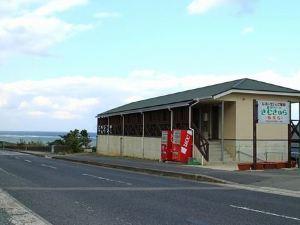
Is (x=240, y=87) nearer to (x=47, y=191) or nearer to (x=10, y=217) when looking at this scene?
(x=47, y=191)

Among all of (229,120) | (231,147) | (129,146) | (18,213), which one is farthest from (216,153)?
(18,213)

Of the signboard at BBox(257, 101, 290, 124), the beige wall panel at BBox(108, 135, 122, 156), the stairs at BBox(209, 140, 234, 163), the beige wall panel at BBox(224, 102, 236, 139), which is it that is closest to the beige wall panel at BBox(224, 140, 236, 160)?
the stairs at BBox(209, 140, 234, 163)

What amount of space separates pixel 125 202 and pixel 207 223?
352 cm

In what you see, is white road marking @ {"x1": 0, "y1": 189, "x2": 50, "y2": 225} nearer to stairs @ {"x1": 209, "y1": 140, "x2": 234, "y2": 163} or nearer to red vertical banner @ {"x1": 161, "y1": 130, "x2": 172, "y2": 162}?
stairs @ {"x1": 209, "y1": 140, "x2": 234, "y2": 163}

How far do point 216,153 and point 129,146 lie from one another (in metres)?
13.3

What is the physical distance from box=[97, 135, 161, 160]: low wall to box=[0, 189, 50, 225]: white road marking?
2434 centimetres

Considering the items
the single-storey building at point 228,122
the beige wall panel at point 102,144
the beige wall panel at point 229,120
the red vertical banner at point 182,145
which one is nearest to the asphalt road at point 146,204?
the red vertical banner at point 182,145

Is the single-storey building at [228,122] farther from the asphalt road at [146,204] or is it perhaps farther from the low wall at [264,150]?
the asphalt road at [146,204]

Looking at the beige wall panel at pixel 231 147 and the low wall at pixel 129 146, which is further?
the low wall at pixel 129 146

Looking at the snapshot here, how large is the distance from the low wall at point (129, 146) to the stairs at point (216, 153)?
16.4 feet

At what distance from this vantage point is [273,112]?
2620 cm

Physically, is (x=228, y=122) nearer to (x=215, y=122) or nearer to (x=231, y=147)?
(x=231, y=147)

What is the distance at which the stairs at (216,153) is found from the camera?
103 ft

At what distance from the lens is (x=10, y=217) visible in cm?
986
